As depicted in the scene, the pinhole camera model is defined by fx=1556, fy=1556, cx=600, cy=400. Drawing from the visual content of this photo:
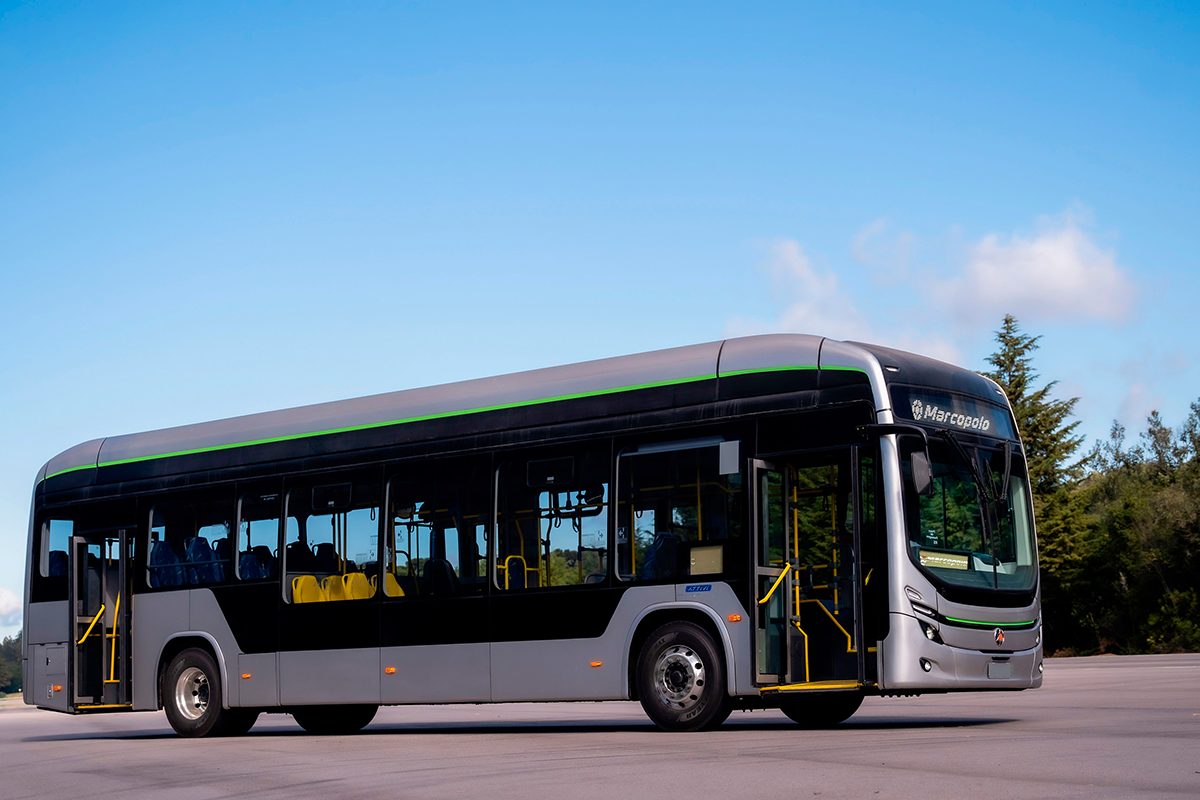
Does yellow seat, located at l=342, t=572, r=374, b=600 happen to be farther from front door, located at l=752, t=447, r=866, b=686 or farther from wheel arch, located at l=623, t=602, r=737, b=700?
front door, located at l=752, t=447, r=866, b=686

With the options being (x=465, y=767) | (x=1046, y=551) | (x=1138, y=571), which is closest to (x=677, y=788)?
(x=465, y=767)

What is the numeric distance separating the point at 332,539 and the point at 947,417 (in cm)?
720

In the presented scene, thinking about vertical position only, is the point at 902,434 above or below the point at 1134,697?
above

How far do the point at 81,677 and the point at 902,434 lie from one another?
11194mm

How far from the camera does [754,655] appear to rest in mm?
13867

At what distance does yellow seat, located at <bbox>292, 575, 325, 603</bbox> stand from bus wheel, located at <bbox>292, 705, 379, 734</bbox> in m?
1.65

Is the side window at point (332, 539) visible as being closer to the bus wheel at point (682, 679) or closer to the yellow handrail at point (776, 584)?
the bus wheel at point (682, 679)

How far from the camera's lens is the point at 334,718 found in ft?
62.1

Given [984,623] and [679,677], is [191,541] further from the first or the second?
[984,623]

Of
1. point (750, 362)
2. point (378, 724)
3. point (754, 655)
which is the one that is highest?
point (750, 362)

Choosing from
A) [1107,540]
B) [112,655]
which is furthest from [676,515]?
[1107,540]

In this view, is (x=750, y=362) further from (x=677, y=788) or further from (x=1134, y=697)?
(x=1134, y=697)

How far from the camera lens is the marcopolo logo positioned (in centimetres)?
1393

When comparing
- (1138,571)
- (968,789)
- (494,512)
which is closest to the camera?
(968,789)
